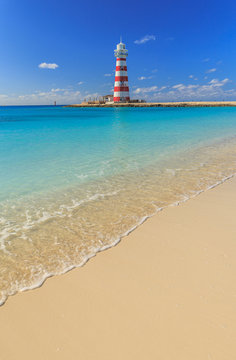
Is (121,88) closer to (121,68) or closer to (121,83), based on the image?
(121,83)

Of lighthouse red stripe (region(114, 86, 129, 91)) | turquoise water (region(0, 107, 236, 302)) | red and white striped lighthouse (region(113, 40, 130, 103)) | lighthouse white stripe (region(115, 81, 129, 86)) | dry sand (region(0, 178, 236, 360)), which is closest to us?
dry sand (region(0, 178, 236, 360))

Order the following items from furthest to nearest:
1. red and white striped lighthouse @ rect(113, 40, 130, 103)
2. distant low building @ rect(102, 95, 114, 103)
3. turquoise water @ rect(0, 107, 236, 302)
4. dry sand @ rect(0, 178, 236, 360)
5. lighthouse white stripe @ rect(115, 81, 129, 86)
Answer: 1. distant low building @ rect(102, 95, 114, 103)
2. lighthouse white stripe @ rect(115, 81, 129, 86)
3. red and white striped lighthouse @ rect(113, 40, 130, 103)
4. turquoise water @ rect(0, 107, 236, 302)
5. dry sand @ rect(0, 178, 236, 360)

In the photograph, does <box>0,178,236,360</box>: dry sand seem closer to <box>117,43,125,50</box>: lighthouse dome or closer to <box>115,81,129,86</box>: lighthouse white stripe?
<box>117,43,125,50</box>: lighthouse dome

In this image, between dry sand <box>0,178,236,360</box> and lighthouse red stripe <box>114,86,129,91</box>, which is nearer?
dry sand <box>0,178,236,360</box>

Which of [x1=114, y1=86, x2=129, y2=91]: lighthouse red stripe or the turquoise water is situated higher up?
[x1=114, y1=86, x2=129, y2=91]: lighthouse red stripe

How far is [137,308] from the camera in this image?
2.29 metres

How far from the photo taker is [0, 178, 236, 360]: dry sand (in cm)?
192

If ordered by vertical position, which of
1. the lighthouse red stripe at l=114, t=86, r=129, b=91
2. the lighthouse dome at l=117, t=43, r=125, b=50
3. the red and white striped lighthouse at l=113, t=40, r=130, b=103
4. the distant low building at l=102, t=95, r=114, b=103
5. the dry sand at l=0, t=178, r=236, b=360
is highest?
the lighthouse dome at l=117, t=43, r=125, b=50

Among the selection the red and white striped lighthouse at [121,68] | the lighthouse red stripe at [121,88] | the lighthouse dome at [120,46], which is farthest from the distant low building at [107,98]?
the lighthouse dome at [120,46]

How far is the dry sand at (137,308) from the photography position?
1.92m

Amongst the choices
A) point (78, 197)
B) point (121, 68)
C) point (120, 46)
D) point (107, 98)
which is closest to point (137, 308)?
point (78, 197)

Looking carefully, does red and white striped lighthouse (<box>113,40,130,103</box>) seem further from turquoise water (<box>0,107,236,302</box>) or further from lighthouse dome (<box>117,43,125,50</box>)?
turquoise water (<box>0,107,236,302</box>)

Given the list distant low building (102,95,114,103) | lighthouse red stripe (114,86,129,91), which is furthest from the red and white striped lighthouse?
distant low building (102,95,114,103)

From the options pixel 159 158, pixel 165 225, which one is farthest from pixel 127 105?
pixel 165 225
